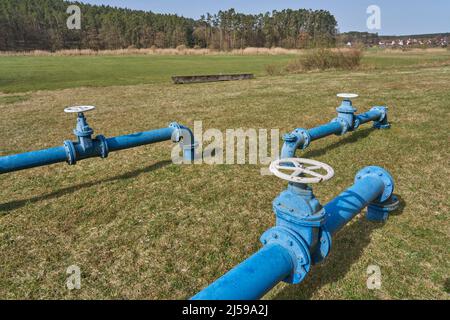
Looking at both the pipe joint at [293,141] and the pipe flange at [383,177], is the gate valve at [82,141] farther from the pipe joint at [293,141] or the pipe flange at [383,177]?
the pipe flange at [383,177]

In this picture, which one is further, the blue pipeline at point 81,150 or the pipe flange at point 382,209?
the blue pipeline at point 81,150

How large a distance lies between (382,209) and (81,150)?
12.8 feet

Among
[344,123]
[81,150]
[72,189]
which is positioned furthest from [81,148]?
[344,123]

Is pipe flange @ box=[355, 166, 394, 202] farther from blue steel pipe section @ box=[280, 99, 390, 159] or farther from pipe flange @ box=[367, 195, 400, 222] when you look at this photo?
blue steel pipe section @ box=[280, 99, 390, 159]

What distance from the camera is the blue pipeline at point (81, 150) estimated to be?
383cm

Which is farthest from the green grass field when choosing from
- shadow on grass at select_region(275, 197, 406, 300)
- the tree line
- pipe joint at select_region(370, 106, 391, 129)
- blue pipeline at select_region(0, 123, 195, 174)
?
the tree line

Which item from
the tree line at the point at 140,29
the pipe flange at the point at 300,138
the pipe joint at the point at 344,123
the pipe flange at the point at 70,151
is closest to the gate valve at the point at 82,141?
the pipe flange at the point at 70,151

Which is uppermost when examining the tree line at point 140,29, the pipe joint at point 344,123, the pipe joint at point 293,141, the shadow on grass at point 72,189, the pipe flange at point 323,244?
the tree line at point 140,29

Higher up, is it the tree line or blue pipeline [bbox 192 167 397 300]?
the tree line

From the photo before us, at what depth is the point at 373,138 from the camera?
22.7 ft

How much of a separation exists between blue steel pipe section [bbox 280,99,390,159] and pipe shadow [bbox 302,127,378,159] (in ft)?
1.20

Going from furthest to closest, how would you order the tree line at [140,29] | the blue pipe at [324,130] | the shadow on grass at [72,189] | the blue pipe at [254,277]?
the tree line at [140,29]
the blue pipe at [324,130]
the shadow on grass at [72,189]
the blue pipe at [254,277]

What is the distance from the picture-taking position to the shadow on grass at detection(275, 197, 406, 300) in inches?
109

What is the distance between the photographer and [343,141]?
6.81m
